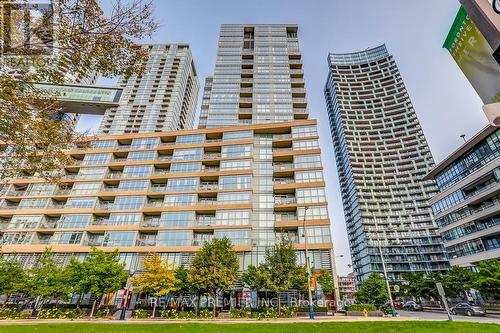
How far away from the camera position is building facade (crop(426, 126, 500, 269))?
42719mm

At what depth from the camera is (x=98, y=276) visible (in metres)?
28.5

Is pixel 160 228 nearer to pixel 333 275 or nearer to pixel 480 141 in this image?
pixel 333 275

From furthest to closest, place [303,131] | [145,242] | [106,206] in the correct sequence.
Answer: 1. [303,131]
2. [106,206]
3. [145,242]

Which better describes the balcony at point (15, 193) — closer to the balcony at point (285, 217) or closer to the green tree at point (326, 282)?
the balcony at point (285, 217)

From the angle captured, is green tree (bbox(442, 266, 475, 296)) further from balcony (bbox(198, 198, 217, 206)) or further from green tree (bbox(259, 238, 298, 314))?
balcony (bbox(198, 198, 217, 206))

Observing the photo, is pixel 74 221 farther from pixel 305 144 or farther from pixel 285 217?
pixel 305 144

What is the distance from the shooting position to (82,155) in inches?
1950

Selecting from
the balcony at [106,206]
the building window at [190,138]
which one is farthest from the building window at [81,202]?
the building window at [190,138]

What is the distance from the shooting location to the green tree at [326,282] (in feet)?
104

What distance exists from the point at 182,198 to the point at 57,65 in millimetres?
35572

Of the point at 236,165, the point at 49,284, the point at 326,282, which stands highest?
the point at 236,165

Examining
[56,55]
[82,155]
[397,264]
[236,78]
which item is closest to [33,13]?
[56,55]

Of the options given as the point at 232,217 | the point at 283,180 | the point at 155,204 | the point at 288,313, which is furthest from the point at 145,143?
the point at 288,313

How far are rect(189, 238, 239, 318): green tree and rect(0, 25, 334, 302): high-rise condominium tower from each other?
7.44 meters
